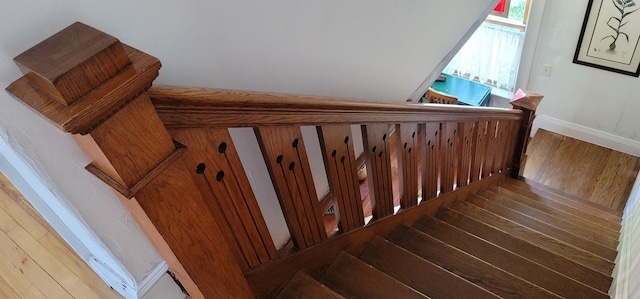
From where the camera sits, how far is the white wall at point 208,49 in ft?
2.47

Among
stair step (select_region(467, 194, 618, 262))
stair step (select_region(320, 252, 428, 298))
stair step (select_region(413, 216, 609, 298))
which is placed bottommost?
stair step (select_region(467, 194, 618, 262))

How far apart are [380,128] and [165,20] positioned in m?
0.90

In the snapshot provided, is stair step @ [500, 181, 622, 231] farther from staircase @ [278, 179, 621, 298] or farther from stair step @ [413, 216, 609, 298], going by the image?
stair step @ [413, 216, 609, 298]

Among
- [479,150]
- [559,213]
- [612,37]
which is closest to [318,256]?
[479,150]

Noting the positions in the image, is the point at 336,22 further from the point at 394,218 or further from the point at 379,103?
the point at 394,218

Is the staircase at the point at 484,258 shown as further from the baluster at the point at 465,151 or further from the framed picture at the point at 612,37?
the framed picture at the point at 612,37

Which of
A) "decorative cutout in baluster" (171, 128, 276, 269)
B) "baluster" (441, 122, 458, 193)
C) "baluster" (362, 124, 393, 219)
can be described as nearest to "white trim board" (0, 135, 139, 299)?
"decorative cutout in baluster" (171, 128, 276, 269)

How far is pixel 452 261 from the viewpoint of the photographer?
1850 millimetres

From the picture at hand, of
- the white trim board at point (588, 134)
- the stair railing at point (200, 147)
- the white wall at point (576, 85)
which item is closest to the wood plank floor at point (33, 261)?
the stair railing at point (200, 147)

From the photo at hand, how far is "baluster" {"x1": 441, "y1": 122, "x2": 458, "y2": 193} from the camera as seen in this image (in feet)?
7.36

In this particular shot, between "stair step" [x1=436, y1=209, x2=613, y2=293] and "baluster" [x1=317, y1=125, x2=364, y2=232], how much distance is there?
0.87 meters

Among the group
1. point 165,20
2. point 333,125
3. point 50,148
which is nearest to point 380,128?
point 333,125

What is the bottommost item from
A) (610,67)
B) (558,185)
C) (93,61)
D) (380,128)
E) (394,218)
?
(558,185)

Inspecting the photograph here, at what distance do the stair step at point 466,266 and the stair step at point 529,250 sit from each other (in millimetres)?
402
